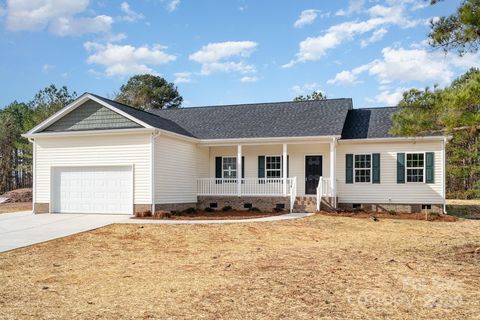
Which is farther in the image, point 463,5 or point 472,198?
point 472,198

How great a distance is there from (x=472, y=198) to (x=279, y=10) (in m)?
22.0

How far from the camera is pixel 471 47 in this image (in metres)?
9.94

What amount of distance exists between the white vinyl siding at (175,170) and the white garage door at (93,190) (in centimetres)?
116

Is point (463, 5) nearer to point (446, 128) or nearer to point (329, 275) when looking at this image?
point (446, 128)

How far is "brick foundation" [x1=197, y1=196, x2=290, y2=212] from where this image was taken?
1979 centimetres

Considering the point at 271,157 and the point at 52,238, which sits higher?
the point at 271,157

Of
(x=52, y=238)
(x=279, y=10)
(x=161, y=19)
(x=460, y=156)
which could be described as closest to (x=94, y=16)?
(x=161, y=19)

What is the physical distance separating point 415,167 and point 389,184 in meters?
1.29

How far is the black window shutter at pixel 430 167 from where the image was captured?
1931 cm

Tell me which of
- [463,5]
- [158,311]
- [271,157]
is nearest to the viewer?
[158,311]

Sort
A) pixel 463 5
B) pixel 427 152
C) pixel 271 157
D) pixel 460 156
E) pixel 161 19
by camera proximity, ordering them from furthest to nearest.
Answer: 1. pixel 460 156
2. pixel 271 157
3. pixel 427 152
4. pixel 161 19
5. pixel 463 5

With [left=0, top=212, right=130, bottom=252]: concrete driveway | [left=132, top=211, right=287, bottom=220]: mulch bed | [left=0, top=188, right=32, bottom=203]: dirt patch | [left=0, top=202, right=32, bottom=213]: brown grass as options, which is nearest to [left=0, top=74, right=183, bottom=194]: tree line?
[left=0, top=188, right=32, bottom=203]: dirt patch

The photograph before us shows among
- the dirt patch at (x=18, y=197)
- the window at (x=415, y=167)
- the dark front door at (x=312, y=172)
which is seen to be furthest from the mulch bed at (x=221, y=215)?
the dirt patch at (x=18, y=197)

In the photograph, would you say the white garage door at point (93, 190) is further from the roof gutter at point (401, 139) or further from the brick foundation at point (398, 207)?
the brick foundation at point (398, 207)
